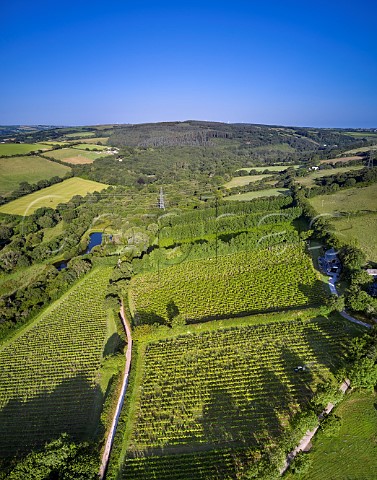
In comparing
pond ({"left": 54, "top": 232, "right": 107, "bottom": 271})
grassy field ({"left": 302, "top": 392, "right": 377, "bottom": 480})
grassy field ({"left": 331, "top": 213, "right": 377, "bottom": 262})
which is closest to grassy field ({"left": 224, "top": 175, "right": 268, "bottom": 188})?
grassy field ({"left": 331, "top": 213, "right": 377, "bottom": 262})

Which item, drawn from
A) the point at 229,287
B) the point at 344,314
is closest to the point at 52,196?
the point at 229,287

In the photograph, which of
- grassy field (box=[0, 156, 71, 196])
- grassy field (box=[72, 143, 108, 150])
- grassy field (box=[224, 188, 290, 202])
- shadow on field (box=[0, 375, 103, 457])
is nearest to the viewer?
shadow on field (box=[0, 375, 103, 457])

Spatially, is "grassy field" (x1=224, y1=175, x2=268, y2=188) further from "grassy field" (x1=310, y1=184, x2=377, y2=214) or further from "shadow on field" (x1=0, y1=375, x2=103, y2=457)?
"shadow on field" (x1=0, y1=375, x2=103, y2=457)

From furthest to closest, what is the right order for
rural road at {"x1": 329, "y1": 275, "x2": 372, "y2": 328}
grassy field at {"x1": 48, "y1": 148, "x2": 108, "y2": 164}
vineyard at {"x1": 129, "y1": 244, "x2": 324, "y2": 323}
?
1. grassy field at {"x1": 48, "y1": 148, "x2": 108, "y2": 164}
2. vineyard at {"x1": 129, "y1": 244, "x2": 324, "y2": 323}
3. rural road at {"x1": 329, "y1": 275, "x2": 372, "y2": 328}

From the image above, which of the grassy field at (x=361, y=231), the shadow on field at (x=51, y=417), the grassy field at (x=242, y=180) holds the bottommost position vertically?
the shadow on field at (x=51, y=417)

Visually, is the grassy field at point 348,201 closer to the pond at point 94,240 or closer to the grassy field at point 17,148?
the pond at point 94,240

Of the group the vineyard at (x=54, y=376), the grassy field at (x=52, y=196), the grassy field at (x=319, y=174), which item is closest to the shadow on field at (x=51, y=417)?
the vineyard at (x=54, y=376)
